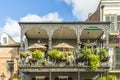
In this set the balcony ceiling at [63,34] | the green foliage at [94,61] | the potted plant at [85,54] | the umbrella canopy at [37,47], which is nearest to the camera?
the green foliage at [94,61]

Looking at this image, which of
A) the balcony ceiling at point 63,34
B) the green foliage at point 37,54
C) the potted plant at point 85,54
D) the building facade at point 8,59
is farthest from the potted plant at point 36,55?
the building facade at point 8,59

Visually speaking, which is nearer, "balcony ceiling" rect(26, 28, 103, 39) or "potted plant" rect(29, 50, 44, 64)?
"potted plant" rect(29, 50, 44, 64)

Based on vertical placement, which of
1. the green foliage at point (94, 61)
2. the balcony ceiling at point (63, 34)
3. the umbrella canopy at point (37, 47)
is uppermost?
the balcony ceiling at point (63, 34)

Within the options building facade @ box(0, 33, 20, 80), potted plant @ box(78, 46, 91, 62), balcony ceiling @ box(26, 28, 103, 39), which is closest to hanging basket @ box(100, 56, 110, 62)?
potted plant @ box(78, 46, 91, 62)

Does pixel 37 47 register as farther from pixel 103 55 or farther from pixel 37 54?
pixel 103 55

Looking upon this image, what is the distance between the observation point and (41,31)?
128 feet

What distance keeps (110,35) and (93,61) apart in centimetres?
477

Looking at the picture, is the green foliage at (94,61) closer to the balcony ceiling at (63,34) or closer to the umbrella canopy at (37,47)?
the balcony ceiling at (63,34)

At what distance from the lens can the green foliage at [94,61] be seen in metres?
35.2

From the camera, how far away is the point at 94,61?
116 ft

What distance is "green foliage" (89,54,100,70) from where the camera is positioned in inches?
1384

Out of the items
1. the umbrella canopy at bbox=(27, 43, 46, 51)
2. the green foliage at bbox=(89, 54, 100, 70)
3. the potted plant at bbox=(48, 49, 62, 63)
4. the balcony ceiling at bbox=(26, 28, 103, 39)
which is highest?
the balcony ceiling at bbox=(26, 28, 103, 39)

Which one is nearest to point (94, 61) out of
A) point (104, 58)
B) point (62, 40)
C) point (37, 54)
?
point (104, 58)

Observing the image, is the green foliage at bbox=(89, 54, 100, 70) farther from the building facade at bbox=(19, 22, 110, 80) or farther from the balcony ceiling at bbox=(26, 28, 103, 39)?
the balcony ceiling at bbox=(26, 28, 103, 39)
